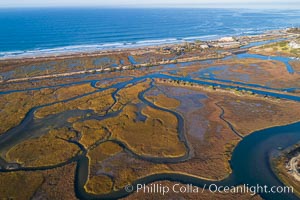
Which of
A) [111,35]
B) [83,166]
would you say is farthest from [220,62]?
[111,35]

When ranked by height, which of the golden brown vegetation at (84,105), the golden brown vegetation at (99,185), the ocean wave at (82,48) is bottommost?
the golden brown vegetation at (99,185)

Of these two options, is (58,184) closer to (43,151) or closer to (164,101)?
(43,151)

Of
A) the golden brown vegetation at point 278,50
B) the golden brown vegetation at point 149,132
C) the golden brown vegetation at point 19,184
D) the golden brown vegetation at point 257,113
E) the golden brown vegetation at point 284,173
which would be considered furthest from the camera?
the golden brown vegetation at point 278,50

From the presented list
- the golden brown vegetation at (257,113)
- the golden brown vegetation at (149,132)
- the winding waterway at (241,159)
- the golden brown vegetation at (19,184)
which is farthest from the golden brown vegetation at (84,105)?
the golden brown vegetation at (257,113)

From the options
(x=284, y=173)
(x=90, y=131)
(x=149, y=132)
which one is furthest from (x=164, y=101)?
(x=284, y=173)

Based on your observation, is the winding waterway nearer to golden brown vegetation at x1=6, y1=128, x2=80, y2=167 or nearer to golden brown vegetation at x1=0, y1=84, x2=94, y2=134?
golden brown vegetation at x1=6, y1=128, x2=80, y2=167

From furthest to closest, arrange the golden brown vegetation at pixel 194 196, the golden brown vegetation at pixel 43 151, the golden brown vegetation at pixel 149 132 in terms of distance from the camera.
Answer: the golden brown vegetation at pixel 149 132 < the golden brown vegetation at pixel 43 151 < the golden brown vegetation at pixel 194 196

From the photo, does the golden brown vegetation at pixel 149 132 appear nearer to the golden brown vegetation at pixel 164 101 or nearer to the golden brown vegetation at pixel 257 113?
the golden brown vegetation at pixel 164 101

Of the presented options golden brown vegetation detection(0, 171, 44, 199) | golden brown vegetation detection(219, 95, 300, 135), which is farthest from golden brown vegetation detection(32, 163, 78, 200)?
golden brown vegetation detection(219, 95, 300, 135)

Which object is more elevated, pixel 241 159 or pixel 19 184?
pixel 19 184

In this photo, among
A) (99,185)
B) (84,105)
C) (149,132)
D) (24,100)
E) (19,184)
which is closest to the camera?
(99,185)

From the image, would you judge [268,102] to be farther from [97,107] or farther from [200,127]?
[97,107]
